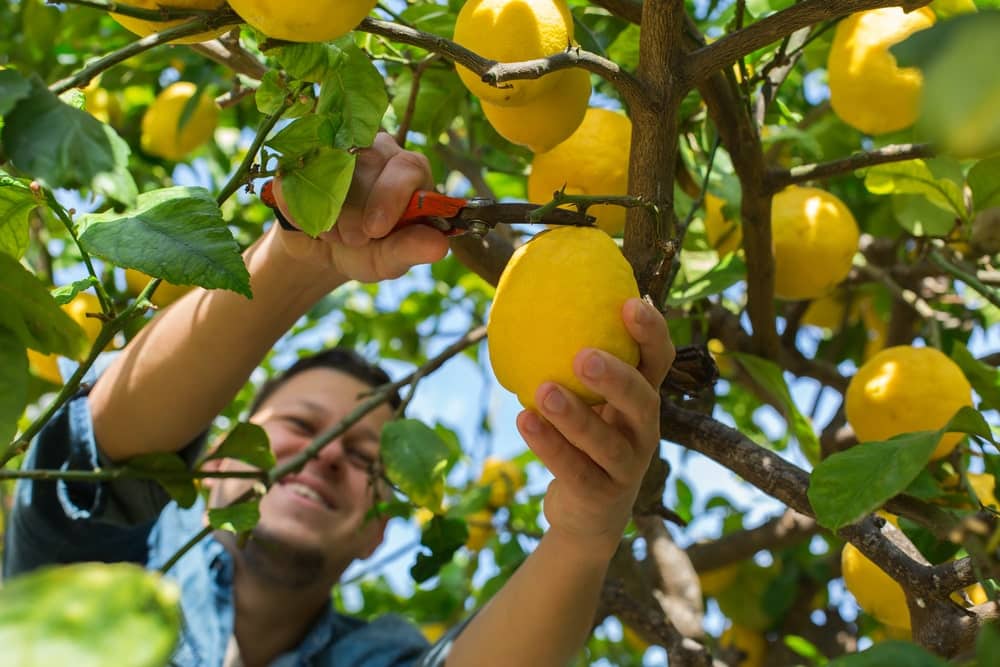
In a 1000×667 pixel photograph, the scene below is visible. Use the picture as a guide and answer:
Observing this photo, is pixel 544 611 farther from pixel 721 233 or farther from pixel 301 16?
pixel 301 16

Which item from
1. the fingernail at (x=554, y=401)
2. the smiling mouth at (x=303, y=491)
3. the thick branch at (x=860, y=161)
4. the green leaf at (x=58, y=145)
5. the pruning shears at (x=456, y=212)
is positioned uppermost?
the thick branch at (x=860, y=161)

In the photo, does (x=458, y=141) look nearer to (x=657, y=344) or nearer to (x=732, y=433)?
(x=732, y=433)

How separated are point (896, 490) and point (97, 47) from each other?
1757mm

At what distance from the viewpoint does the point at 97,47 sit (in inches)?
75.1

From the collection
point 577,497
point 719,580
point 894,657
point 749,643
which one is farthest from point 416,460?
point 749,643

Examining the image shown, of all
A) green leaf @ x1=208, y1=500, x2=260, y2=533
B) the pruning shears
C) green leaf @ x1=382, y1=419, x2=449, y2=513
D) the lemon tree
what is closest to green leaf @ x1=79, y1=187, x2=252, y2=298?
the lemon tree

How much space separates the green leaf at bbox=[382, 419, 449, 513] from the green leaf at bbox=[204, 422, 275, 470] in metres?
0.14

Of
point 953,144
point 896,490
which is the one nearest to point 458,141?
point 896,490

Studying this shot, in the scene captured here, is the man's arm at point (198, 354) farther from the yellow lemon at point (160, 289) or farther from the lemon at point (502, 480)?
the lemon at point (502, 480)

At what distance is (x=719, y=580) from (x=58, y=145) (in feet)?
5.57

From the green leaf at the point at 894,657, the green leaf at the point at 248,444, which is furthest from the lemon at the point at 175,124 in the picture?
the green leaf at the point at 894,657

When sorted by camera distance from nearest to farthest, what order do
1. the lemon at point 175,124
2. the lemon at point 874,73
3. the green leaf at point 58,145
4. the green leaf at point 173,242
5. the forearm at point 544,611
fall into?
1. the green leaf at point 58,145
2. the green leaf at point 173,242
3. the forearm at point 544,611
4. the lemon at point 874,73
5. the lemon at point 175,124

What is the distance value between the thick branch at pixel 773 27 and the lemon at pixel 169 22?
1.16 ft

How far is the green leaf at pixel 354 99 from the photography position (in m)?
0.76
